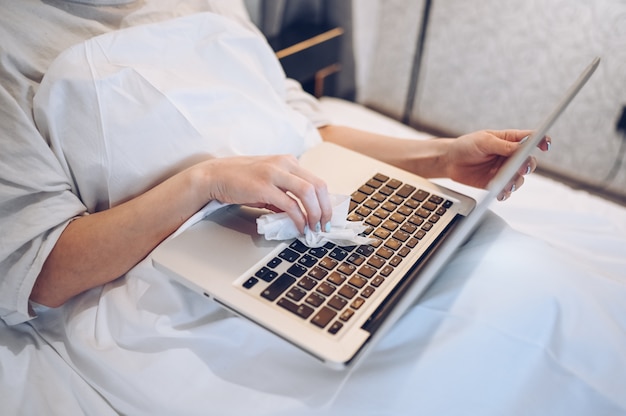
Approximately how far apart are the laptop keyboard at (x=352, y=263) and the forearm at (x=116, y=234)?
148 millimetres

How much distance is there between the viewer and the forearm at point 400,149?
2.94 feet

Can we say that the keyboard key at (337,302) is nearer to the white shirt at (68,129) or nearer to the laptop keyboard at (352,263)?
the laptop keyboard at (352,263)

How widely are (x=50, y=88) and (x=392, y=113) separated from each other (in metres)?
1.66

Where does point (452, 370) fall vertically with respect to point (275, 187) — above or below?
below

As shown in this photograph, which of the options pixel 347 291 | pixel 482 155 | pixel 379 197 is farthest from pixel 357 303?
pixel 482 155

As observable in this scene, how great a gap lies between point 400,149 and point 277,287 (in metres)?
0.47

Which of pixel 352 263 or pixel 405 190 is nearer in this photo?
pixel 352 263

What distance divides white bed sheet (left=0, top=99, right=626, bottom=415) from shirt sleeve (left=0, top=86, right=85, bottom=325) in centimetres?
10

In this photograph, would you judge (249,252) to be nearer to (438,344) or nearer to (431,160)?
(438,344)

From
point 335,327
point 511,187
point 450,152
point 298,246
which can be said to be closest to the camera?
point 335,327

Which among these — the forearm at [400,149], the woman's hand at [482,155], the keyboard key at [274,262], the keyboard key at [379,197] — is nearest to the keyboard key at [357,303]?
the keyboard key at [274,262]

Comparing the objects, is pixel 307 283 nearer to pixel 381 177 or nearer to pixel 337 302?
pixel 337 302

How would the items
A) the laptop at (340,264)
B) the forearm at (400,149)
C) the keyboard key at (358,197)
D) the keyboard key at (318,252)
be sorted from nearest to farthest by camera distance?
the laptop at (340,264) < the keyboard key at (318,252) < the keyboard key at (358,197) < the forearm at (400,149)

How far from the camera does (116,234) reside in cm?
64
